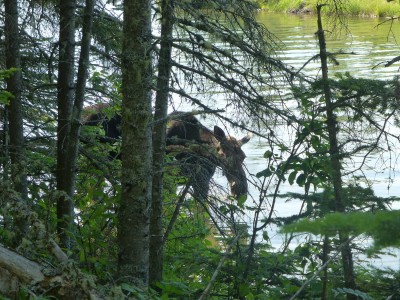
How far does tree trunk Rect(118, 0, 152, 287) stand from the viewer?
5449mm

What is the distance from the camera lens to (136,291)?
15.2 ft

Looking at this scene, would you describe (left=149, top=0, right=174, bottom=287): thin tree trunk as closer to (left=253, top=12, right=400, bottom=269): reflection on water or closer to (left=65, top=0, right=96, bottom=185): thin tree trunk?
(left=65, top=0, right=96, bottom=185): thin tree trunk

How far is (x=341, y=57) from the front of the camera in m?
20.4

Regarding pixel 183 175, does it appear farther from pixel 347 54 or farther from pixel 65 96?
pixel 347 54

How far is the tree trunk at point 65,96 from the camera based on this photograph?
7488 mm

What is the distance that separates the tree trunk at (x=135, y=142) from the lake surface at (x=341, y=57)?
2469 mm

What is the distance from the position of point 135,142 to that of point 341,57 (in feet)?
51.2

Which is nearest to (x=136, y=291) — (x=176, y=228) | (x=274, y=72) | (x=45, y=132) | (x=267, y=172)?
(x=267, y=172)

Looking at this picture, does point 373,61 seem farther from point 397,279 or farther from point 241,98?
point 397,279

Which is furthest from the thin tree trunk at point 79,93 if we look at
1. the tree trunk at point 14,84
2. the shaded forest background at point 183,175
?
the tree trunk at point 14,84

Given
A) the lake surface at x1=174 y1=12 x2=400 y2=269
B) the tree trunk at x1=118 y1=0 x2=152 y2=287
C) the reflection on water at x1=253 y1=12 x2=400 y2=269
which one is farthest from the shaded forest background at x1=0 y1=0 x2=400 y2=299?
the reflection on water at x1=253 y1=12 x2=400 y2=269

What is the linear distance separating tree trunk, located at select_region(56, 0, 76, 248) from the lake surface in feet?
4.81

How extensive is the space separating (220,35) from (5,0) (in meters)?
2.76

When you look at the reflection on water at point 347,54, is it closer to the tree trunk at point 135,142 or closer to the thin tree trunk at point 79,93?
the thin tree trunk at point 79,93
